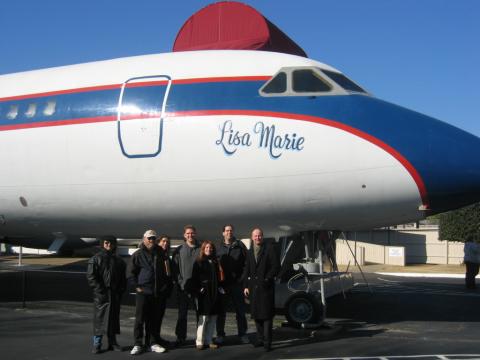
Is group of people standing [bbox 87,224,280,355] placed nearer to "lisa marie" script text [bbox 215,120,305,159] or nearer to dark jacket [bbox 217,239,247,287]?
dark jacket [bbox 217,239,247,287]

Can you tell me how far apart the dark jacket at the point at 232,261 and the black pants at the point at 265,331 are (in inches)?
30.1

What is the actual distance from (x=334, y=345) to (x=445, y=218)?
2549cm

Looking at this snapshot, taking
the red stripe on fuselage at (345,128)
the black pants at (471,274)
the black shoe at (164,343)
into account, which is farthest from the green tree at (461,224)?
the black shoe at (164,343)

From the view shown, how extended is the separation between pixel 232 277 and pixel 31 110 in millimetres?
4732

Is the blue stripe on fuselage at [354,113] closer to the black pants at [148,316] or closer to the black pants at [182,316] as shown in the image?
the black pants at [182,316]

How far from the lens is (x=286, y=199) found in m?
8.29

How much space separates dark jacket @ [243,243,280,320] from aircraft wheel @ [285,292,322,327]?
1306mm

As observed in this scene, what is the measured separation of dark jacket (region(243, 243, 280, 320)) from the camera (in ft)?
25.2

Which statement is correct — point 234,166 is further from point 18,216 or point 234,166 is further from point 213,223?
point 18,216

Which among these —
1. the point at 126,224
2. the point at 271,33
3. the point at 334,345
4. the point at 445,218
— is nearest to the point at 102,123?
the point at 126,224

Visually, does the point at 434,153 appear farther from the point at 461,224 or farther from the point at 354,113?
the point at 461,224

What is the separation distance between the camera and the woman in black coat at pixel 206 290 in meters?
7.85

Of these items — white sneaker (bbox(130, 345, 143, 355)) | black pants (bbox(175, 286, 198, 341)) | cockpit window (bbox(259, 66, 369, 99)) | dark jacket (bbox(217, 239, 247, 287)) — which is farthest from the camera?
cockpit window (bbox(259, 66, 369, 99))

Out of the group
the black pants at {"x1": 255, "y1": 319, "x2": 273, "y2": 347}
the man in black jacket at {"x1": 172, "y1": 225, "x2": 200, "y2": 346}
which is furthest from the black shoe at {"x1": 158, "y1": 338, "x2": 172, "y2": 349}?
the black pants at {"x1": 255, "y1": 319, "x2": 273, "y2": 347}
